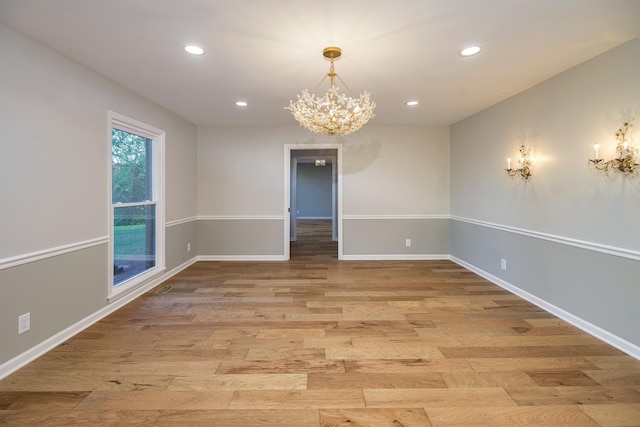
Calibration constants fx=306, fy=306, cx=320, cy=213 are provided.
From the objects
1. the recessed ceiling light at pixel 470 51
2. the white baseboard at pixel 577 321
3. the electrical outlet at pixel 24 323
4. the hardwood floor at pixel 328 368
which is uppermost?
the recessed ceiling light at pixel 470 51

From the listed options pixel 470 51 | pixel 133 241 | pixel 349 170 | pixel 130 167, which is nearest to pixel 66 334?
pixel 133 241

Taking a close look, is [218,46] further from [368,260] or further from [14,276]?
[368,260]

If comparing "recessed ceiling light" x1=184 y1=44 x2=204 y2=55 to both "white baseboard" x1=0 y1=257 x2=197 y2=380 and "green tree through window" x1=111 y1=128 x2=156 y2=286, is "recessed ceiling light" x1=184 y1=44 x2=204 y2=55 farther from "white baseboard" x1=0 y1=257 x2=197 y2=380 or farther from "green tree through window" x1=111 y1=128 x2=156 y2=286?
"white baseboard" x1=0 y1=257 x2=197 y2=380

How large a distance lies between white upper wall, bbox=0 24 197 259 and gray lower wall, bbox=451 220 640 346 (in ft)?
15.0

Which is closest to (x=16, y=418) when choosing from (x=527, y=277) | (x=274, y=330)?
(x=274, y=330)

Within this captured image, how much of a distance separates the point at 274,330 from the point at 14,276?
1.95 m

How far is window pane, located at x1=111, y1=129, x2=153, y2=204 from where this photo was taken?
337 cm

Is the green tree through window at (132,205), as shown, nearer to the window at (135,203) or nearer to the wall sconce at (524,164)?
the window at (135,203)

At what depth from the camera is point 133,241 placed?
376 cm

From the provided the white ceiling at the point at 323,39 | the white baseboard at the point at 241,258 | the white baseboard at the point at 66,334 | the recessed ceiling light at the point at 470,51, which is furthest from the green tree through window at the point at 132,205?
the recessed ceiling light at the point at 470,51

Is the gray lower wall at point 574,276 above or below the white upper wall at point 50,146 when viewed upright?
below

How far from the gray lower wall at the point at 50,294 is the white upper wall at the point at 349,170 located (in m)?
2.62

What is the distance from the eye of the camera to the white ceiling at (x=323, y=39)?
198 centimetres

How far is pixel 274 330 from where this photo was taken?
276cm
